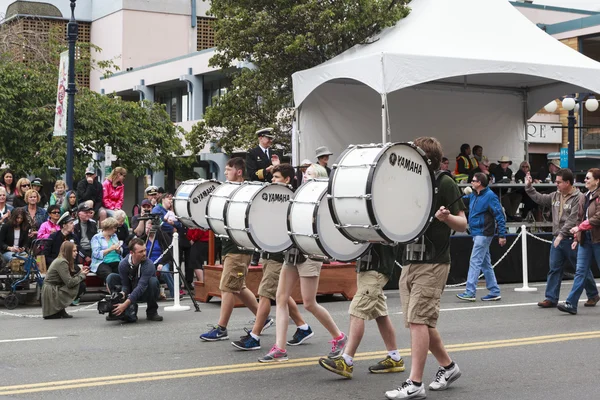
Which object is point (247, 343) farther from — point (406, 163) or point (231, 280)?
point (406, 163)

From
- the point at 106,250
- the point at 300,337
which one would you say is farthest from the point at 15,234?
the point at 300,337

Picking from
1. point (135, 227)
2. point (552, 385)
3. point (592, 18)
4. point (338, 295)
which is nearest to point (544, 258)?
point (338, 295)

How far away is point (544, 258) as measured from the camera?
18172mm

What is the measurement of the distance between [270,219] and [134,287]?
3.94 m

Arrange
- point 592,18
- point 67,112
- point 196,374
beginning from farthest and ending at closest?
point 592,18 → point 67,112 → point 196,374

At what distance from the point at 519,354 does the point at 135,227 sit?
29.4 ft

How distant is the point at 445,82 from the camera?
68.5 ft

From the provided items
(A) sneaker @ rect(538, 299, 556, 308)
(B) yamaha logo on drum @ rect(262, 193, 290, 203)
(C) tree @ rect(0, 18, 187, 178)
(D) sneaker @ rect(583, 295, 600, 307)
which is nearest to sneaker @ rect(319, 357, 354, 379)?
(B) yamaha logo on drum @ rect(262, 193, 290, 203)

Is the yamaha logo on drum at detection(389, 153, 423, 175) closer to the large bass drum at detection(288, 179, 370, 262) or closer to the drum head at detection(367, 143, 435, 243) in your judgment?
the drum head at detection(367, 143, 435, 243)

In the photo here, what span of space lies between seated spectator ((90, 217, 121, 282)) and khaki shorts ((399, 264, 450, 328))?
8621 mm

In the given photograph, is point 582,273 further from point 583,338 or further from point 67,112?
point 67,112

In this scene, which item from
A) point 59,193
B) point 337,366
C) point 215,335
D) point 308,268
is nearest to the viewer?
point 337,366

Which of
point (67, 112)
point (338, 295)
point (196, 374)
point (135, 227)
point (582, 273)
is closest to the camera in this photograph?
point (196, 374)

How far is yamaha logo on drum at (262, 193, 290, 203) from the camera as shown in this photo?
31.1ft
